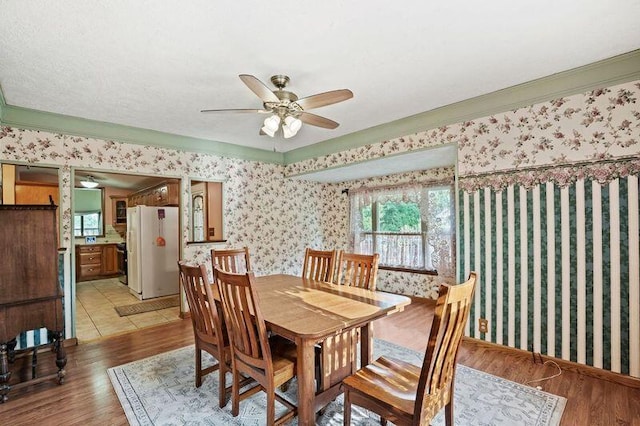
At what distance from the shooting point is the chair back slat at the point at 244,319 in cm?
165

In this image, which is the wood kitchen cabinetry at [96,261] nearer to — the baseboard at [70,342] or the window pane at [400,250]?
the baseboard at [70,342]

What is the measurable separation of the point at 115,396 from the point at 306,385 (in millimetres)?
1593

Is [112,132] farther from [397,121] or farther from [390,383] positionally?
[390,383]

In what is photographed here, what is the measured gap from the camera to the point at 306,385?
1.64 m

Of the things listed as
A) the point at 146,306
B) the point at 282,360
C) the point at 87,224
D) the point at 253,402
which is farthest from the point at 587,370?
the point at 87,224

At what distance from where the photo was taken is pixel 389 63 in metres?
2.25

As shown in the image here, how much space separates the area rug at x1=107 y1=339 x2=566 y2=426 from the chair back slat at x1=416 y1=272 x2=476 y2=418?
71 centimetres

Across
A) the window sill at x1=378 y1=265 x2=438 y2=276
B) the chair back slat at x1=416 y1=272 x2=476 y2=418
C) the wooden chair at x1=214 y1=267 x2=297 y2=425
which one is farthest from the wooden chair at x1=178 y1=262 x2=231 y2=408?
the window sill at x1=378 y1=265 x2=438 y2=276

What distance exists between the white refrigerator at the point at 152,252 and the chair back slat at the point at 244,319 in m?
3.52

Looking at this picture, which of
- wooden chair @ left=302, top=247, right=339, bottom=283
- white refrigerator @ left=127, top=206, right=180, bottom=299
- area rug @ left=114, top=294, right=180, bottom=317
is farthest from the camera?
white refrigerator @ left=127, top=206, right=180, bottom=299

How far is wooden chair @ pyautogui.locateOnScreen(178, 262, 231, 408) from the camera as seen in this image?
197 cm

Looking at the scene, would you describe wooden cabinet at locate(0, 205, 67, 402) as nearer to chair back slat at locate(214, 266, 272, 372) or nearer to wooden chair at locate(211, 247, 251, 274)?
wooden chair at locate(211, 247, 251, 274)

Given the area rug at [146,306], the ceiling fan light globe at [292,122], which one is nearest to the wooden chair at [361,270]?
the ceiling fan light globe at [292,122]

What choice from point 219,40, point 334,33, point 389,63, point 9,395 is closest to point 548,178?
point 389,63
